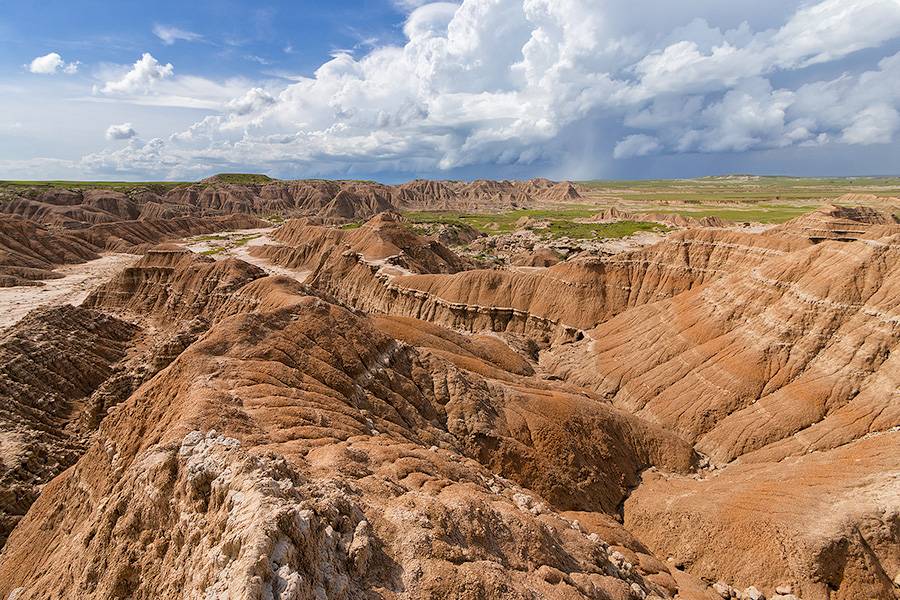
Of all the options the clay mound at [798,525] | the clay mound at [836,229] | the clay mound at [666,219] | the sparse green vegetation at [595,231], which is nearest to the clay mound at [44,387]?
the clay mound at [798,525]

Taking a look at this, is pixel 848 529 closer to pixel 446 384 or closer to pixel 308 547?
pixel 446 384

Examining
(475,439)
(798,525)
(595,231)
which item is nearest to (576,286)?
(475,439)

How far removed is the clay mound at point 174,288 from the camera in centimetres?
4781

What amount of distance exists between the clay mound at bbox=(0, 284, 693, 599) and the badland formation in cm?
10

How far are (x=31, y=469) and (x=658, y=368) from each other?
45.1 metres

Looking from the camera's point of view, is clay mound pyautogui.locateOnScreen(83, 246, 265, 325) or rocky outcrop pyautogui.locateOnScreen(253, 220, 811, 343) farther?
rocky outcrop pyautogui.locateOnScreen(253, 220, 811, 343)

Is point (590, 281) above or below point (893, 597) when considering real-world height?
above

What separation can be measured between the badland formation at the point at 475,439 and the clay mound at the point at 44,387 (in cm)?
17

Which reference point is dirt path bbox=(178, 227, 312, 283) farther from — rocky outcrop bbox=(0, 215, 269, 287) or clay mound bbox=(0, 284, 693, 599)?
clay mound bbox=(0, 284, 693, 599)

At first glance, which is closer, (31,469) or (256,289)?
(31,469)

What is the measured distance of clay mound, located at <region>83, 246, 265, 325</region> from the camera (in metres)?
47.8

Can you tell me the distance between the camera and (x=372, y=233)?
82.6 metres

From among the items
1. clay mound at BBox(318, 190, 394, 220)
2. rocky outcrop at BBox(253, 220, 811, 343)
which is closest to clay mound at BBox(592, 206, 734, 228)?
rocky outcrop at BBox(253, 220, 811, 343)

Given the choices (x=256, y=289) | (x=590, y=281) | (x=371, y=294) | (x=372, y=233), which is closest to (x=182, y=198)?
(x=372, y=233)
